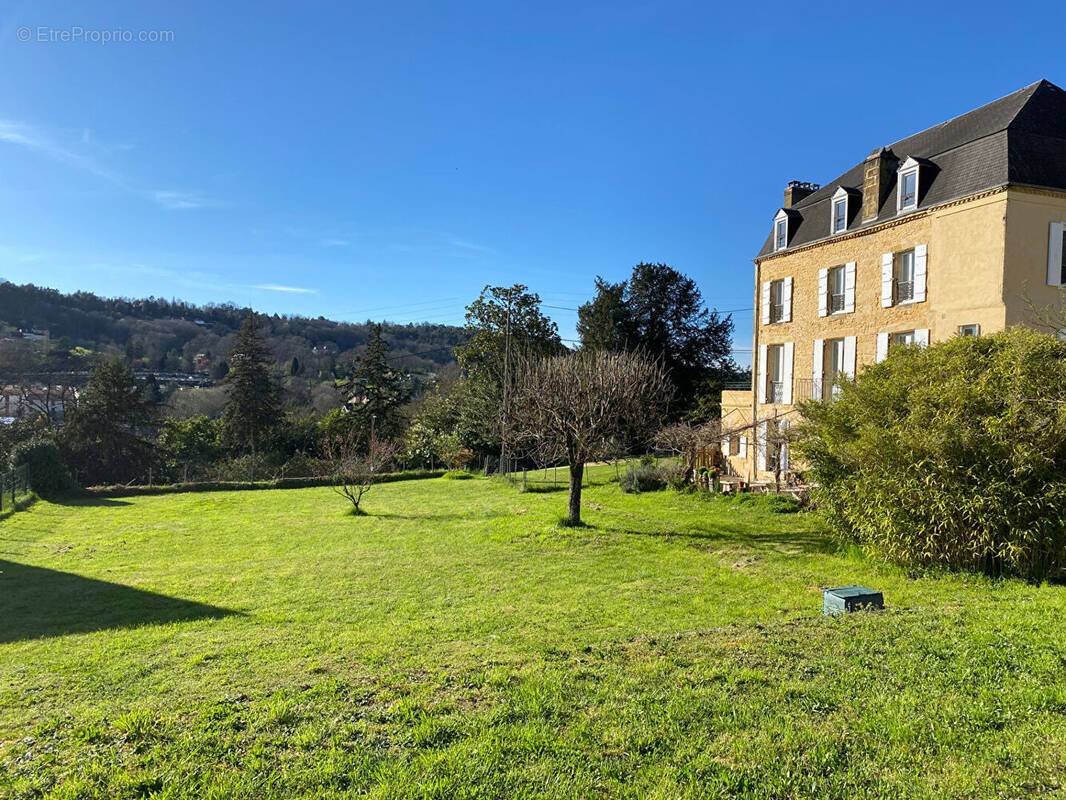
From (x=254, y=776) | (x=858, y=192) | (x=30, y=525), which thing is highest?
(x=858, y=192)

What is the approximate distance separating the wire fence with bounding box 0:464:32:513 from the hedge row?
286 centimetres

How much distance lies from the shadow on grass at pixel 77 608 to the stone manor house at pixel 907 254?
15664 millimetres

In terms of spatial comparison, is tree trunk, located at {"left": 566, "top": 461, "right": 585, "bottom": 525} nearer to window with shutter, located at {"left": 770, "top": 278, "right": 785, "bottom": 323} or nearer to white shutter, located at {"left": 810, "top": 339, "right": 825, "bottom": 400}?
white shutter, located at {"left": 810, "top": 339, "right": 825, "bottom": 400}

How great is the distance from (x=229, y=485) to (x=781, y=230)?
25.6m

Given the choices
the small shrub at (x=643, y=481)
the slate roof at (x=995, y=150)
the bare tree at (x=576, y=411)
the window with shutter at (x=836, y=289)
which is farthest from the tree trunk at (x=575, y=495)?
the slate roof at (x=995, y=150)

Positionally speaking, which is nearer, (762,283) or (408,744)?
(408,744)

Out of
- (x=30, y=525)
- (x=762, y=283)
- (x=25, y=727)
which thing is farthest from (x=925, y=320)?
(x=30, y=525)

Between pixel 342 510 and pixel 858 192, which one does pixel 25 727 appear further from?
pixel 858 192

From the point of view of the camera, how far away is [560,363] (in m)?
18.0

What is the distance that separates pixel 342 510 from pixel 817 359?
53.4 ft

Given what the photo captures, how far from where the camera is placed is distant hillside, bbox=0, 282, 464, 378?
47969 mm

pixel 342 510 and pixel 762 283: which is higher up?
pixel 762 283

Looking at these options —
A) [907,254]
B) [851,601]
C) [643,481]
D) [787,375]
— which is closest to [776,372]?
[787,375]

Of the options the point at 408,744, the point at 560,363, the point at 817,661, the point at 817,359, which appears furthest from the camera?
the point at 817,359
